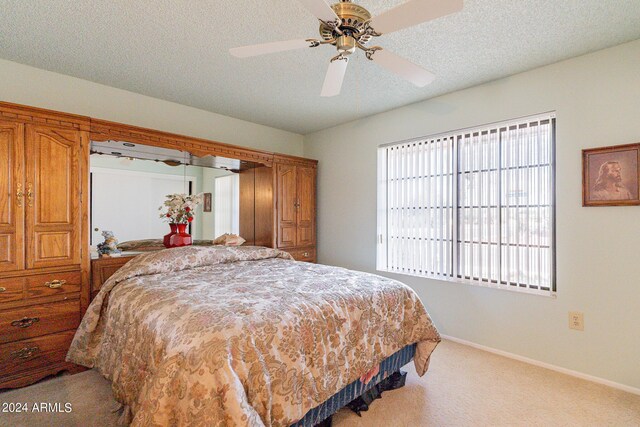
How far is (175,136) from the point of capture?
3035mm

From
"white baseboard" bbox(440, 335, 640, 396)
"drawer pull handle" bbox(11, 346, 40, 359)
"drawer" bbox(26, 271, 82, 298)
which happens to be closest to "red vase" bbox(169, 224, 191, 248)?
"drawer" bbox(26, 271, 82, 298)

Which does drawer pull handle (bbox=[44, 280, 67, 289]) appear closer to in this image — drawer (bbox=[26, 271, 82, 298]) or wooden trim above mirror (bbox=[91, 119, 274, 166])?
drawer (bbox=[26, 271, 82, 298])

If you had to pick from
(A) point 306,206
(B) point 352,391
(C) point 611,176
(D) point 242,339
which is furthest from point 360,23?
(A) point 306,206

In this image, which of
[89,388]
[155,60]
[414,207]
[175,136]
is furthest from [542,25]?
[89,388]

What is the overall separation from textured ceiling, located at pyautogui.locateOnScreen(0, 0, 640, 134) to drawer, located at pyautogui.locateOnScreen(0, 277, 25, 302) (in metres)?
1.71

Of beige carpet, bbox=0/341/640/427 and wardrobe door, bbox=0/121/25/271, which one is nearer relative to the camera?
beige carpet, bbox=0/341/640/427

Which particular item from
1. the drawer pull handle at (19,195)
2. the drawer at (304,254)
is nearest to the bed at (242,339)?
the drawer pull handle at (19,195)

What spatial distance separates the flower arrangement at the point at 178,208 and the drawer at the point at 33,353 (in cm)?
128

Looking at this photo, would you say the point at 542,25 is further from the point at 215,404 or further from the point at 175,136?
the point at 175,136

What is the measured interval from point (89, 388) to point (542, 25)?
3956mm

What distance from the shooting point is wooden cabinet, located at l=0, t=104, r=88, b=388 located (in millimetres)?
2148

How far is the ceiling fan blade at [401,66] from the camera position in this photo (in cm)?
166

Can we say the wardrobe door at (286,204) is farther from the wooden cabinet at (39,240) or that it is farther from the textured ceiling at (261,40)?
the wooden cabinet at (39,240)

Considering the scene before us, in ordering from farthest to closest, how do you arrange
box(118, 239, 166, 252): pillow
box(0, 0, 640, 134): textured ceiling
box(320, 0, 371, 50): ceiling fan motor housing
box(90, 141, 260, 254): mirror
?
box(118, 239, 166, 252): pillow
box(90, 141, 260, 254): mirror
box(0, 0, 640, 134): textured ceiling
box(320, 0, 371, 50): ceiling fan motor housing
